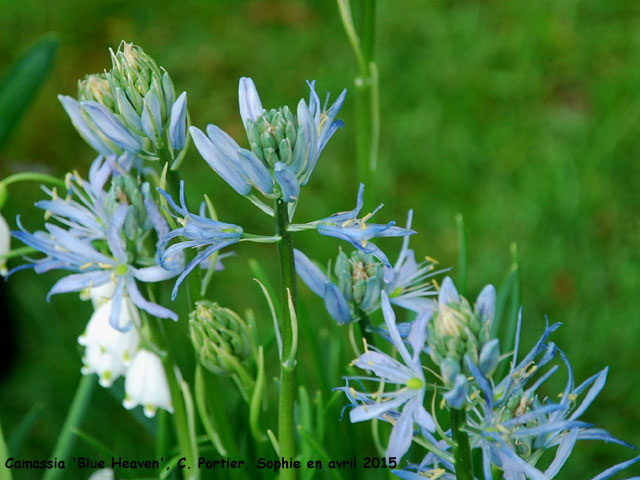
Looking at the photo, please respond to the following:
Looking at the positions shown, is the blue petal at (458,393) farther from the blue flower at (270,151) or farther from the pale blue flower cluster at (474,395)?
the blue flower at (270,151)

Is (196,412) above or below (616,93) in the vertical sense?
below

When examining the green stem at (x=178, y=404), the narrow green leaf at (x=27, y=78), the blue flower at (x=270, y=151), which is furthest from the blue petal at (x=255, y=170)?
the narrow green leaf at (x=27, y=78)

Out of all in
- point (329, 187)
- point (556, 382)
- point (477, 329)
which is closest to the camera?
point (477, 329)

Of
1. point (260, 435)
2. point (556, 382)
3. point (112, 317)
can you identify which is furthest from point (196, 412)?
point (556, 382)

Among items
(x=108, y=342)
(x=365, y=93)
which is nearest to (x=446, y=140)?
(x=365, y=93)

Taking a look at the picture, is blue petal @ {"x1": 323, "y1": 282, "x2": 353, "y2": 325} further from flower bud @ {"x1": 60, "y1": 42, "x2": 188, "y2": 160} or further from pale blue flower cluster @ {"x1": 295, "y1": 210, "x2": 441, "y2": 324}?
flower bud @ {"x1": 60, "y1": 42, "x2": 188, "y2": 160}

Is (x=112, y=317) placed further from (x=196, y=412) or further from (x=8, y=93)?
(x=8, y=93)

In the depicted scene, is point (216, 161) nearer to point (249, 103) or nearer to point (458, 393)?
point (249, 103)
